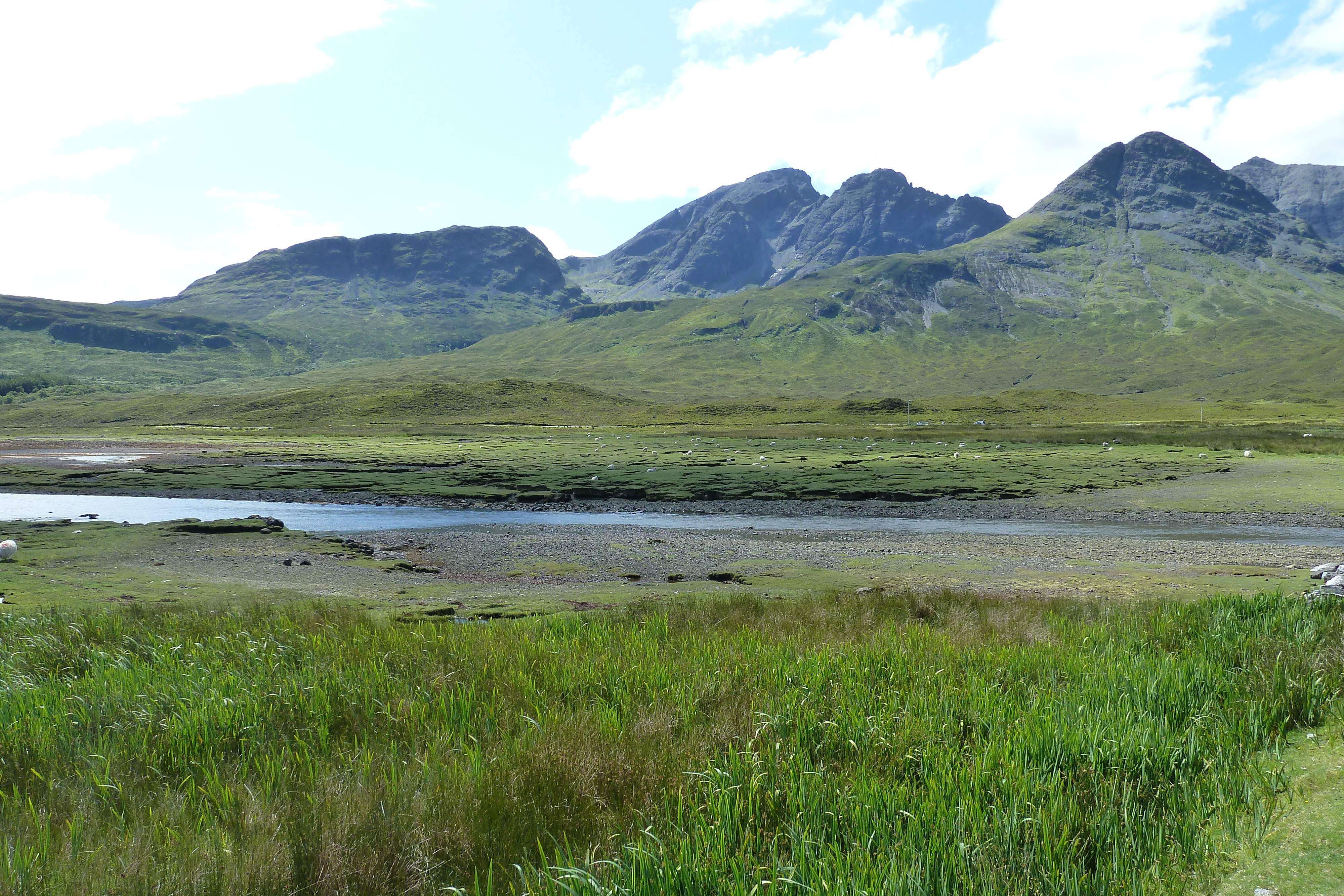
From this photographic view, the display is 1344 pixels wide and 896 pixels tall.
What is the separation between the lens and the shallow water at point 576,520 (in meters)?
28.5

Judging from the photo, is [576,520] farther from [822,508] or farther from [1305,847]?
[1305,847]

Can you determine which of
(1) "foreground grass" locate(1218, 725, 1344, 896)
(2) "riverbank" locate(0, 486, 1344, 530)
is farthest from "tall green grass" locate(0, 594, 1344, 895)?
(2) "riverbank" locate(0, 486, 1344, 530)

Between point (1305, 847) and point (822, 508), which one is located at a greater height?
point (1305, 847)

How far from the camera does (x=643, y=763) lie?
15.5ft

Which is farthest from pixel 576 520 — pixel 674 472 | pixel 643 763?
pixel 643 763

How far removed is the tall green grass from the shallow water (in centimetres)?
2368

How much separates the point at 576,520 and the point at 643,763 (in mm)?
30974

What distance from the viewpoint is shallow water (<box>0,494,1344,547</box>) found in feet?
93.7

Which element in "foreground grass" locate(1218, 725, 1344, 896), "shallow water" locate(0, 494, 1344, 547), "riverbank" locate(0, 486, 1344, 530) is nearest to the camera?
"foreground grass" locate(1218, 725, 1344, 896)

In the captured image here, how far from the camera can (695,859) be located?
11.1 feet

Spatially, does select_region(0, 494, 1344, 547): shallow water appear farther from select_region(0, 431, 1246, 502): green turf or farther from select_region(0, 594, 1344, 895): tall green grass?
select_region(0, 594, 1344, 895): tall green grass

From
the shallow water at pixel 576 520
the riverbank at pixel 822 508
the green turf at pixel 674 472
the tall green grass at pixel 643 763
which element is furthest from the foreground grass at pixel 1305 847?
the green turf at pixel 674 472

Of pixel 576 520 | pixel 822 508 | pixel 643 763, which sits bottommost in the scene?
pixel 576 520

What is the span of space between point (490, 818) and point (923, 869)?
2.28 m
